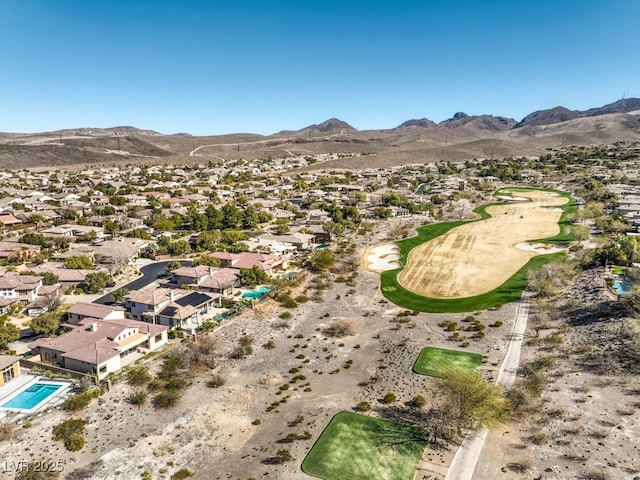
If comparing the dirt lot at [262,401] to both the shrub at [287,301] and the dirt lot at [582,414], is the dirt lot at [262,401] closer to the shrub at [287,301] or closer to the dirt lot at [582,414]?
the shrub at [287,301]

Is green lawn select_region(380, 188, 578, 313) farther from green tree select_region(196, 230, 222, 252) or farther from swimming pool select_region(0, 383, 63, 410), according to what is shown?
swimming pool select_region(0, 383, 63, 410)

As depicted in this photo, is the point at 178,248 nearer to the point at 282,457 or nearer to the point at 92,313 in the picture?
the point at 92,313

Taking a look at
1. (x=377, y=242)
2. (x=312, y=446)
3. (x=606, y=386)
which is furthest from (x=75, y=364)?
(x=377, y=242)

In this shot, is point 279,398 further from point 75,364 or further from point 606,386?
point 606,386

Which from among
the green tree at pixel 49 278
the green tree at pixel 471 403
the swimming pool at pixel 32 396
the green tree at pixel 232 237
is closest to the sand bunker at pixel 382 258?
the green tree at pixel 232 237

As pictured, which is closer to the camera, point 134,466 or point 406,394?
point 134,466
